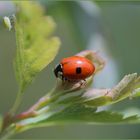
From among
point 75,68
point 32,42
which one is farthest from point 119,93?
point 75,68

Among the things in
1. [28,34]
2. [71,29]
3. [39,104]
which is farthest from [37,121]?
[71,29]

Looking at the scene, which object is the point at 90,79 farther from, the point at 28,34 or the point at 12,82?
the point at 12,82

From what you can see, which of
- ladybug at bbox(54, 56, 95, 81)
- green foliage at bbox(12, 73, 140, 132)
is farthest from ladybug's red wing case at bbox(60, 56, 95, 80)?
green foliage at bbox(12, 73, 140, 132)

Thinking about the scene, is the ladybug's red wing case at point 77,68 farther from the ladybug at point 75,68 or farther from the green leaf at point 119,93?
the green leaf at point 119,93

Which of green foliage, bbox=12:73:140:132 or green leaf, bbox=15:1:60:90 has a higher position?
green leaf, bbox=15:1:60:90

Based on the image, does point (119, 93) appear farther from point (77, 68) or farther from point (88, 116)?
point (77, 68)

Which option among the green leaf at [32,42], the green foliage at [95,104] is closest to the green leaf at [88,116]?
the green foliage at [95,104]

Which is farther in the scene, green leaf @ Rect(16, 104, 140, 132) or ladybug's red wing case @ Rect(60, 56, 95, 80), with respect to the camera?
ladybug's red wing case @ Rect(60, 56, 95, 80)

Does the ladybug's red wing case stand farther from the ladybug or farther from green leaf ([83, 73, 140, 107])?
green leaf ([83, 73, 140, 107])
